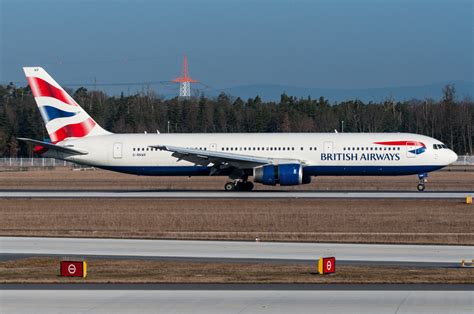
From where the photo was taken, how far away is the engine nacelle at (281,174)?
155 feet

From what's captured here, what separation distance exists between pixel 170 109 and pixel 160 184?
74.7 meters

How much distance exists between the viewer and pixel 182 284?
1878cm

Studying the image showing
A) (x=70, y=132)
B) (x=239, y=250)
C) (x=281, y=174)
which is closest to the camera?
(x=239, y=250)

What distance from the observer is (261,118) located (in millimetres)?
126750

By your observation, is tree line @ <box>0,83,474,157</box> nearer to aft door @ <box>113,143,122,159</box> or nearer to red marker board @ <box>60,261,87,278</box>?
aft door @ <box>113,143,122,159</box>

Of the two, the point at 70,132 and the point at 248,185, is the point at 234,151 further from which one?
the point at 70,132

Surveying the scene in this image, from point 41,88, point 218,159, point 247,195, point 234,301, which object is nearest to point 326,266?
point 234,301

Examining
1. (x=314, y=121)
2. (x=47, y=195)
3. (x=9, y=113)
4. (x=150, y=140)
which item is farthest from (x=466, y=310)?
(x=9, y=113)

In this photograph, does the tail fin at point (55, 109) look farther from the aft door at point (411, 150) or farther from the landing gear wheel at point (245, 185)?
the aft door at point (411, 150)

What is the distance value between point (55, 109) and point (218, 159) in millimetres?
10417

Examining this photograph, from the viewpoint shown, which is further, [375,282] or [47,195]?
[47,195]

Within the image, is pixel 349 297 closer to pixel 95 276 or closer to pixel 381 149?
pixel 95 276

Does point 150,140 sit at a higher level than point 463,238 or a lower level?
higher

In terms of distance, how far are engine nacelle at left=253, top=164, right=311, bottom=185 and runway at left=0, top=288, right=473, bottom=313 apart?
97.1ft
